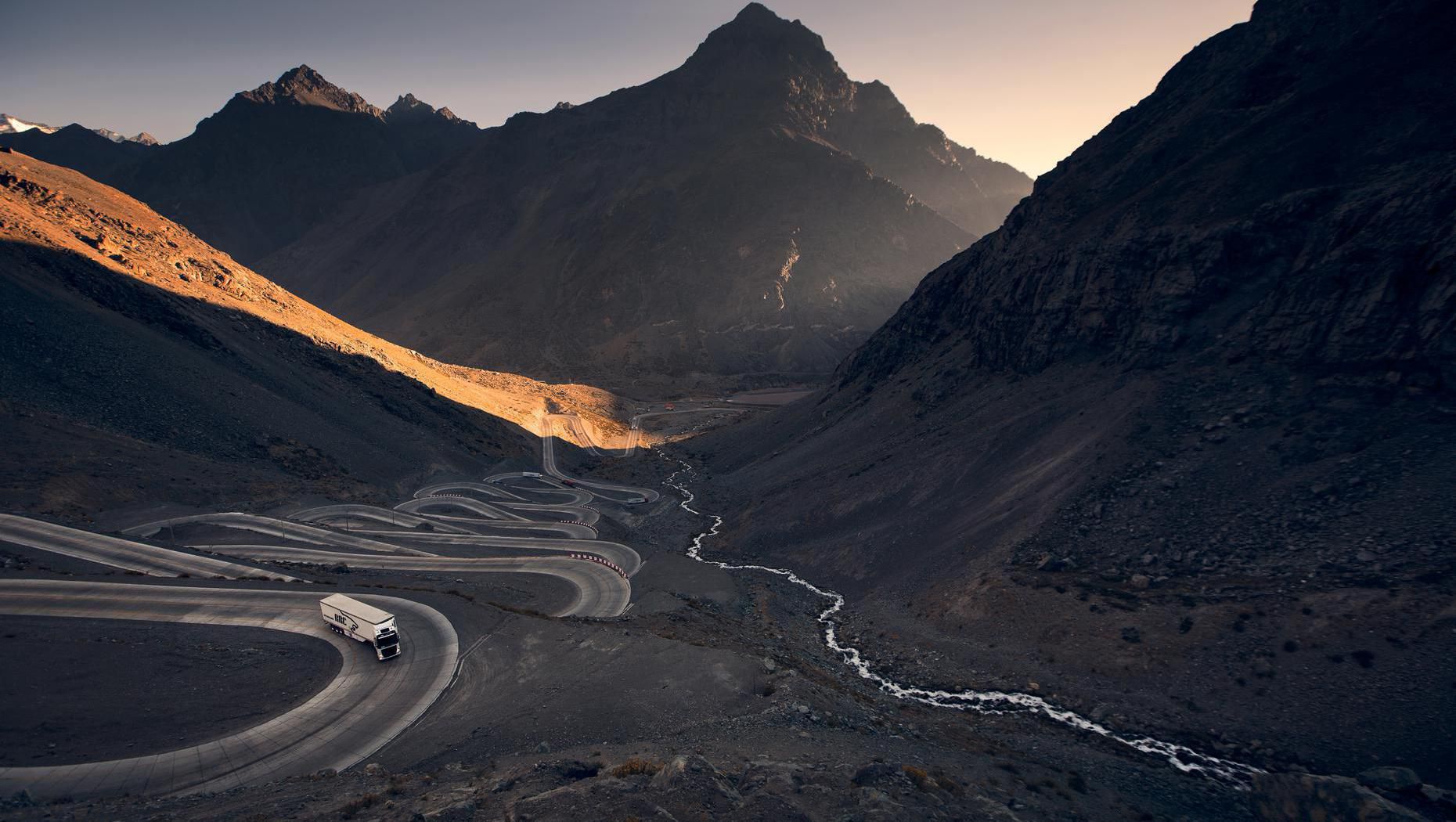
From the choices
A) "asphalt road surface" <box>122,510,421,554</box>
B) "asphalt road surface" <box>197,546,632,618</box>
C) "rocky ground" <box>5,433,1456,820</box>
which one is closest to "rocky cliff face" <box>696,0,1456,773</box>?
"rocky ground" <box>5,433,1456,820</box>

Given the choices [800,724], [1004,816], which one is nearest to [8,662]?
[800,724]

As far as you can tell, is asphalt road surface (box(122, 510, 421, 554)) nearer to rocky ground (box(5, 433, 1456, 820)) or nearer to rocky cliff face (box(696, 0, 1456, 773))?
rocky ground (box(5, 433, 1456, 820))

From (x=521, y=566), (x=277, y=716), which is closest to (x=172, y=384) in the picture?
(x=521, y=566)

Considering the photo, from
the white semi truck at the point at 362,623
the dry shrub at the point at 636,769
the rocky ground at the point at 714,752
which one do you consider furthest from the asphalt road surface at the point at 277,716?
the dry shrub at the point at 636,769

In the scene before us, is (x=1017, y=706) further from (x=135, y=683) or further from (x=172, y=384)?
(x=172, y=384)

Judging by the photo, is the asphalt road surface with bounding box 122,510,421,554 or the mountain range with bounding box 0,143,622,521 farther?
the mountain range with bounding box 0,143,622,521

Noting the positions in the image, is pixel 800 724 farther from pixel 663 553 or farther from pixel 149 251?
pixel 149 251

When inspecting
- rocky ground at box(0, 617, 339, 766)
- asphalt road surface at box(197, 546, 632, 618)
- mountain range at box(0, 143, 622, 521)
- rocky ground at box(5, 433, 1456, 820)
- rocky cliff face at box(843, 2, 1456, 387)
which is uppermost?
rocky cliff face at box(843, 2, 1456, 387)
